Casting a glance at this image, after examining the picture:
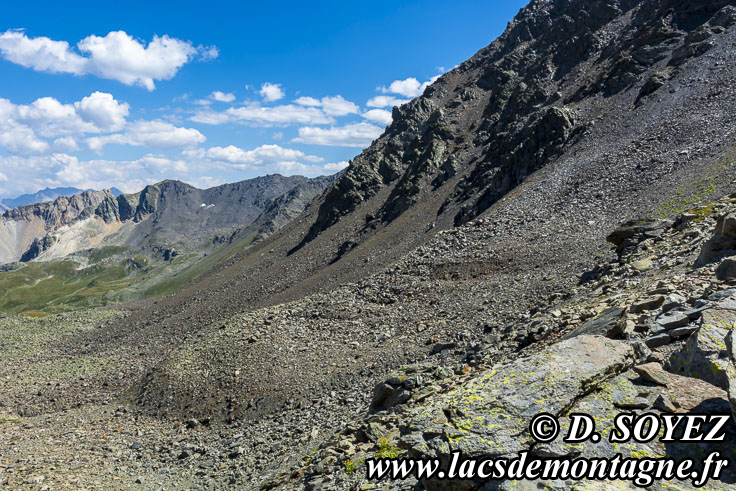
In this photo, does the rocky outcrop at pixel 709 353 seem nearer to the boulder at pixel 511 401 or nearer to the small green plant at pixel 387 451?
the boulder at pixel 511 401

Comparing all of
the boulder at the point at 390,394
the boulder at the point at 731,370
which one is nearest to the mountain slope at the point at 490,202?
the boulder at the point at 390,394

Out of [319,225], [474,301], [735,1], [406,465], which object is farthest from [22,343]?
[735,1]

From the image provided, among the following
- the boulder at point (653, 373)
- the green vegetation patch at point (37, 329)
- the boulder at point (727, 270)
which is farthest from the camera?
the green vegetation patch at point (37, 329)

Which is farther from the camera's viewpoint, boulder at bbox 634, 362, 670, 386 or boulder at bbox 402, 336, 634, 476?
boulder at bbox 634, 362, 670, 386

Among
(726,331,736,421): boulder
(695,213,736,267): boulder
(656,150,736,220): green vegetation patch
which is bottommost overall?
(726,331,736,421): boulder

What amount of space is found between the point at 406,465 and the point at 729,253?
44.0 feet

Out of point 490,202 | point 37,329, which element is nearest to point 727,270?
point 490,202

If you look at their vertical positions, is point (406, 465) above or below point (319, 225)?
below

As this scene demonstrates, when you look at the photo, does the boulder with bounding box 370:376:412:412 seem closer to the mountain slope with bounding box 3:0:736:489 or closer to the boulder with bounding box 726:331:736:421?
the mountain slope with bounding box 3:0:736:489

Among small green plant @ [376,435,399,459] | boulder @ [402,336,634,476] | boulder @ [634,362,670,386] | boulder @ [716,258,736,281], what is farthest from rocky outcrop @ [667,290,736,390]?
small green plant @ [376,435,399,459]

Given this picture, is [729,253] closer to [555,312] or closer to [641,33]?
[555,312]

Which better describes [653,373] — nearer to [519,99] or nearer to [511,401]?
[511,401]

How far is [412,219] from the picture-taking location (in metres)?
71.9

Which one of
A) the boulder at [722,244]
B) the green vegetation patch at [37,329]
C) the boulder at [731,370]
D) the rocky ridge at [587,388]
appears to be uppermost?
the boulder at [722,244]
